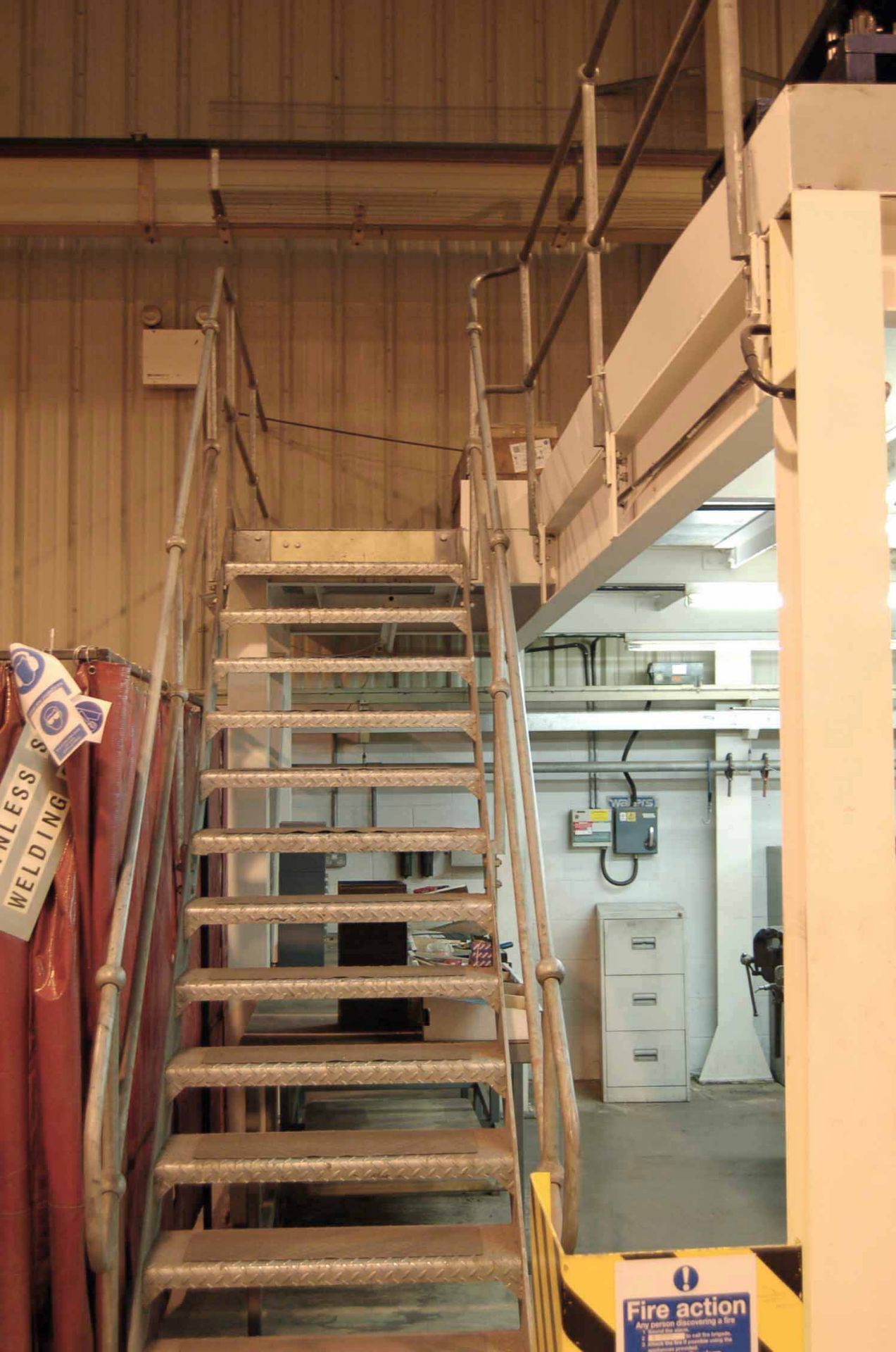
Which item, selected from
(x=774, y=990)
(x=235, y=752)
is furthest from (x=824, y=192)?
(x=774, y=990)

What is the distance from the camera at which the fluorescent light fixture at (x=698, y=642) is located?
21.2 feet

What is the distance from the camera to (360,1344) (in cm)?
237

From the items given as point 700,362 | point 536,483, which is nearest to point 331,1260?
point 700,362

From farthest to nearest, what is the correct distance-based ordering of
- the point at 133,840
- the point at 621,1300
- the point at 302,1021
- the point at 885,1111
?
the point at 302,1021
the point at 133,840
the point at 885,1111
the point at 621,1300

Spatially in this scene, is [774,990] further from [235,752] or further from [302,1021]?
[235,752]

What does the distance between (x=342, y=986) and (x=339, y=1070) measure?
24cm

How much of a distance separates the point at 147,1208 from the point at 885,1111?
179 centimetres

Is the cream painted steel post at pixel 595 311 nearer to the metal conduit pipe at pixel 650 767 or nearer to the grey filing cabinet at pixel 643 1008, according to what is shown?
the metal conduit pipe at pixel 650 767

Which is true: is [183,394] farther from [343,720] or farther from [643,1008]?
[643,1008]

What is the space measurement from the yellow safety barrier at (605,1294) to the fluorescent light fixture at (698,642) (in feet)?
16.3

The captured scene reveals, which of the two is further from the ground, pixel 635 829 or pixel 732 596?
pixel 732 596

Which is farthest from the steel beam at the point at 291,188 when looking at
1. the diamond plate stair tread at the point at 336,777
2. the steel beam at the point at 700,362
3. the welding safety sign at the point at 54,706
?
the welding safety sign at the point at 54,706

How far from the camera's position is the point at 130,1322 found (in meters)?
2.31

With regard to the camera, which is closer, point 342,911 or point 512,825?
point 512,825
